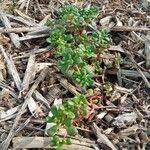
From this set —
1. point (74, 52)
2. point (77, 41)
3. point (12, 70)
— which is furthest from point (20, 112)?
point (77, 41)

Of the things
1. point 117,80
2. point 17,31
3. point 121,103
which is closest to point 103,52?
point 117,80

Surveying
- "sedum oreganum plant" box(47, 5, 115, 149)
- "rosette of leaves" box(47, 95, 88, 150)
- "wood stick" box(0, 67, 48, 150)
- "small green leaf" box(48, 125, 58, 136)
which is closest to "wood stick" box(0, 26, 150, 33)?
"sedum oreganum plant" box(47, 5, 115, 149)

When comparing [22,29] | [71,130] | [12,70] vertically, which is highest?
[22,29]

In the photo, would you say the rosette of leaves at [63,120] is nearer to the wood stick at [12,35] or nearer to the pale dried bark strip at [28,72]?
the pale dried bark strip at [28,72]

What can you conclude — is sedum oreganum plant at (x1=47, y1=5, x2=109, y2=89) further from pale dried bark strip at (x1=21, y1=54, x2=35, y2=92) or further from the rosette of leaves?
the rosette of leaves

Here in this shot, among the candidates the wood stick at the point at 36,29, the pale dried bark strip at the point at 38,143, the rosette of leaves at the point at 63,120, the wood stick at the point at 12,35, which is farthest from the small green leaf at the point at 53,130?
the wood stick at the point at 36,29

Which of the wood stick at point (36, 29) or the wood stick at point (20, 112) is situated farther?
the wood stick at point (36, 29)

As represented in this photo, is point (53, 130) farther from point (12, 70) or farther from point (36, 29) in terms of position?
point (36, 29)

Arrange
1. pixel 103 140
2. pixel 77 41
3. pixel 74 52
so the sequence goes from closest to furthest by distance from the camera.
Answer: pixel 103 140 < pixel 74 52 < pixel 77 41

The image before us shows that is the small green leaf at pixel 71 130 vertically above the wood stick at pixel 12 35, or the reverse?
the wood stick at pixel 12 35

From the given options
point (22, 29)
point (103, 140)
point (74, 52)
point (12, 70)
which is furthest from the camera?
point (22, 29)

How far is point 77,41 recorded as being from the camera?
129 inches

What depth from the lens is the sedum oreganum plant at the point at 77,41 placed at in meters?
2.97

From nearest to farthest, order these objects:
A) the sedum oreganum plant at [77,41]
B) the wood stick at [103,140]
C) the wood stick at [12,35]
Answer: the wood stick at [103,140]
the sedum oreganum plant at [77,41]
the wood stick at [12,35]
